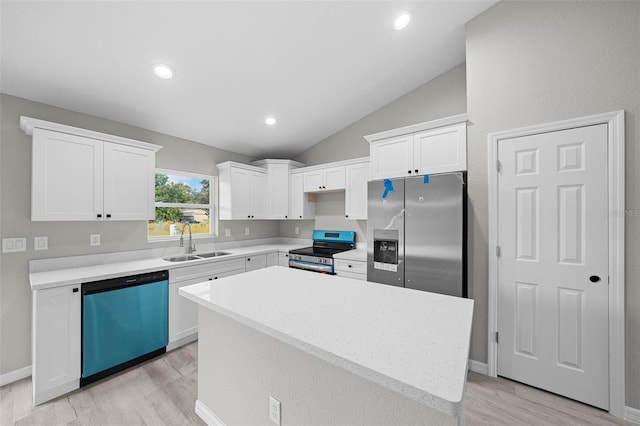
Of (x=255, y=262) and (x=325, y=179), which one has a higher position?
(x=325, y=179)

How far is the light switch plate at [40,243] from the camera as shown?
7.61 feet

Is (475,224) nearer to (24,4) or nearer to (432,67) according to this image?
(432,67)

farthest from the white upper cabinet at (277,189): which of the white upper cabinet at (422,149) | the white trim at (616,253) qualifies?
the white trim at (616,253)

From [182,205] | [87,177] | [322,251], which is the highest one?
[87,177]

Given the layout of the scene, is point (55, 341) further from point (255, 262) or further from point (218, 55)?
point (218, 55)

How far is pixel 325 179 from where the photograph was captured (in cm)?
386

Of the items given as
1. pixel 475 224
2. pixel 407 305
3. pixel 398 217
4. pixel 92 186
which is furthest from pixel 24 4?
pixel 475 224

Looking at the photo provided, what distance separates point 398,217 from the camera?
2.59 metres

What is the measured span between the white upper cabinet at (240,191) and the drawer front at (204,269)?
761mm

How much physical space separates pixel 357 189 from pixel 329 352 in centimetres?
Answer: 281

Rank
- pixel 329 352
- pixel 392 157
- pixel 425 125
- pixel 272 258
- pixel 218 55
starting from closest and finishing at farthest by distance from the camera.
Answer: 1. pixel 329 352
2. pixel 218 55
3. pixel 425 125
4. pixel 392 157
5. pixel 272 258

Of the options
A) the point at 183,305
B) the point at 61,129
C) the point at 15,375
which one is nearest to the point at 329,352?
the point at 183,305

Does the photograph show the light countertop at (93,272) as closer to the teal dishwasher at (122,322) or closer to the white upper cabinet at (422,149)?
the teal dishwasher at (122,322)

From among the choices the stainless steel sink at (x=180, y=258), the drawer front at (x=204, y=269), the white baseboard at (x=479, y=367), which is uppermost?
the stainless steel sink at (x=180, y=258)
